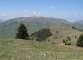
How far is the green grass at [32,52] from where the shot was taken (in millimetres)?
31084

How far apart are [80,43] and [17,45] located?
117 ft

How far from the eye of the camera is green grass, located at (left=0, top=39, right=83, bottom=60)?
31.1 m

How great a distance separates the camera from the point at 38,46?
4231 centimetres

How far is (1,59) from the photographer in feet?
95.2

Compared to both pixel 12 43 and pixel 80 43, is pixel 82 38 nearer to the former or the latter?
pixel 80 43

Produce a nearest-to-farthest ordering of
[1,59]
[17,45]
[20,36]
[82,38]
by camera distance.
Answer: [1,59]
[17,45]
[20,36]
[82,38]

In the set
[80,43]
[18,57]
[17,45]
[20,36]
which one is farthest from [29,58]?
[80,43]

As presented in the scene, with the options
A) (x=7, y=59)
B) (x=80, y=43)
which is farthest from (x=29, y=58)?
→ (x=80, y=43)

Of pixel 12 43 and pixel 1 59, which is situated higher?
pixel 12 43

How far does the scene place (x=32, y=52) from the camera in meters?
35.8

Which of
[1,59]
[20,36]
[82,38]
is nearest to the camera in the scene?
[1,59]

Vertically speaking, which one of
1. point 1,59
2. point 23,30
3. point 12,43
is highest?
point 23,30

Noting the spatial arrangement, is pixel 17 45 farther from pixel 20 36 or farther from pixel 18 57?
pixel 20 36

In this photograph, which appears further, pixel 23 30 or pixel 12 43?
pixel 23 30
